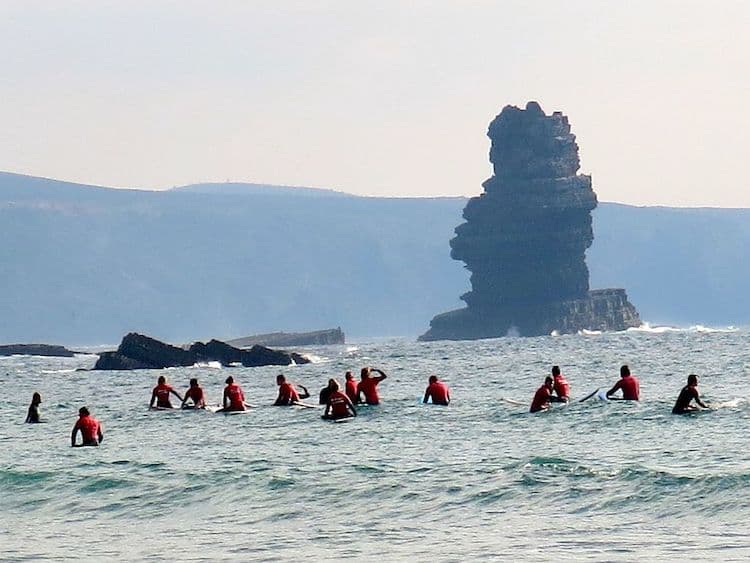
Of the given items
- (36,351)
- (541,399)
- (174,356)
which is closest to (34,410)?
(541,399)

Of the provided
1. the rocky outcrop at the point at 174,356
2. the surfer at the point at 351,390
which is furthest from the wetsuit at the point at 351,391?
the rocky outcrop at the point at 174,356

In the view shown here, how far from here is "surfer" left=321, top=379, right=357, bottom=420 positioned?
47469mm

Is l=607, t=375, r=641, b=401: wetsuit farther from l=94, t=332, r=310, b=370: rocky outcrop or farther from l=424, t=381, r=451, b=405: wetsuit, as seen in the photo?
l=94, t=332, r=310, b=370: rocky outcrop

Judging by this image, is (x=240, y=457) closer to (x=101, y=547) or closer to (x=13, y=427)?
(x=101, y=547)

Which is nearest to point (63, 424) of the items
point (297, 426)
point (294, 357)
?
point (297, 426)

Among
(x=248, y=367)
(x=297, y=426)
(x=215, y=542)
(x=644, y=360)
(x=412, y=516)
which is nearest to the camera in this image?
(x=215, y=542)

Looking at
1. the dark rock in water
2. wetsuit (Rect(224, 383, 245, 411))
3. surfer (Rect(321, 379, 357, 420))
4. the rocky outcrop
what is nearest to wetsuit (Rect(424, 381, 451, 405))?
surfer (Rect(321, 379, 357, 420))

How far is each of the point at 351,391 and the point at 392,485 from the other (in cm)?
1829

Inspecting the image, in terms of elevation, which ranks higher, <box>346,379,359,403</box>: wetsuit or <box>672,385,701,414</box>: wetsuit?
<box>346,379,359,403</box>: wetsuit

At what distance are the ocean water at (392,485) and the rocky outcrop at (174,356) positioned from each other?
5600 centimetres

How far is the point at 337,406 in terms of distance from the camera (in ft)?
156

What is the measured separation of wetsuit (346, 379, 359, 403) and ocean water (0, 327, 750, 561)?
0.72 meters

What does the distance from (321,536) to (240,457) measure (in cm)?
1221

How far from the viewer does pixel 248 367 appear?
111 m
